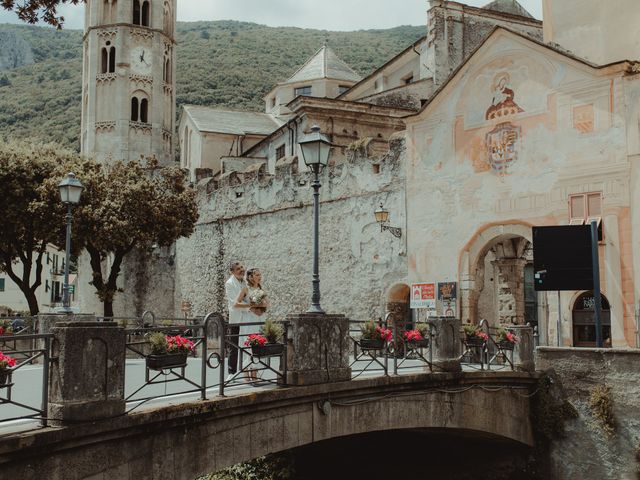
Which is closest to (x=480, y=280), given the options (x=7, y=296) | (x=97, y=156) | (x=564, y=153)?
(x=564, y=153)

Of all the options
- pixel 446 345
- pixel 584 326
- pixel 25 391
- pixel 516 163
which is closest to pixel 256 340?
pixel 25 391

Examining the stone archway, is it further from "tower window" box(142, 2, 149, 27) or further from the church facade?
"tower window" box(142, 2, 149, 27)

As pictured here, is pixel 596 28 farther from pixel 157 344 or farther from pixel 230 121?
pixel 230 121

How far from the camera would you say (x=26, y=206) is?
104 feet

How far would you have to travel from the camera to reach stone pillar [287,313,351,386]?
1104 cm

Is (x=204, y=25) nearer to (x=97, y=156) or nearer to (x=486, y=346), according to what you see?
(x=97, y=156)

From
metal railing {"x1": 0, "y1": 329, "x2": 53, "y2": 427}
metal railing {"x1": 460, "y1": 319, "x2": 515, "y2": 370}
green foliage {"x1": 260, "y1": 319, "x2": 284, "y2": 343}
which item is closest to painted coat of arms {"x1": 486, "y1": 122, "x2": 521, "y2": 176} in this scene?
metal railing {"x1": 460, "y1": 319, "x2": 515, "y2": 370}

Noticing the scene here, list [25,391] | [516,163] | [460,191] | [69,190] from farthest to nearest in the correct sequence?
[460,191], [516,163], [69,190], [25,391]

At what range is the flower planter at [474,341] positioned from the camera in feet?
51.2

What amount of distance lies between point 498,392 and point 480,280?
7.72 meters

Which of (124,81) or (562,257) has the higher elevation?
(124,81)

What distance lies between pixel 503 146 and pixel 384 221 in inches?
201

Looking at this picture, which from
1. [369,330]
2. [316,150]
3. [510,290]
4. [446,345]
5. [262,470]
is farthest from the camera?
[510,290]

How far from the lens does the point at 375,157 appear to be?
26.9m
